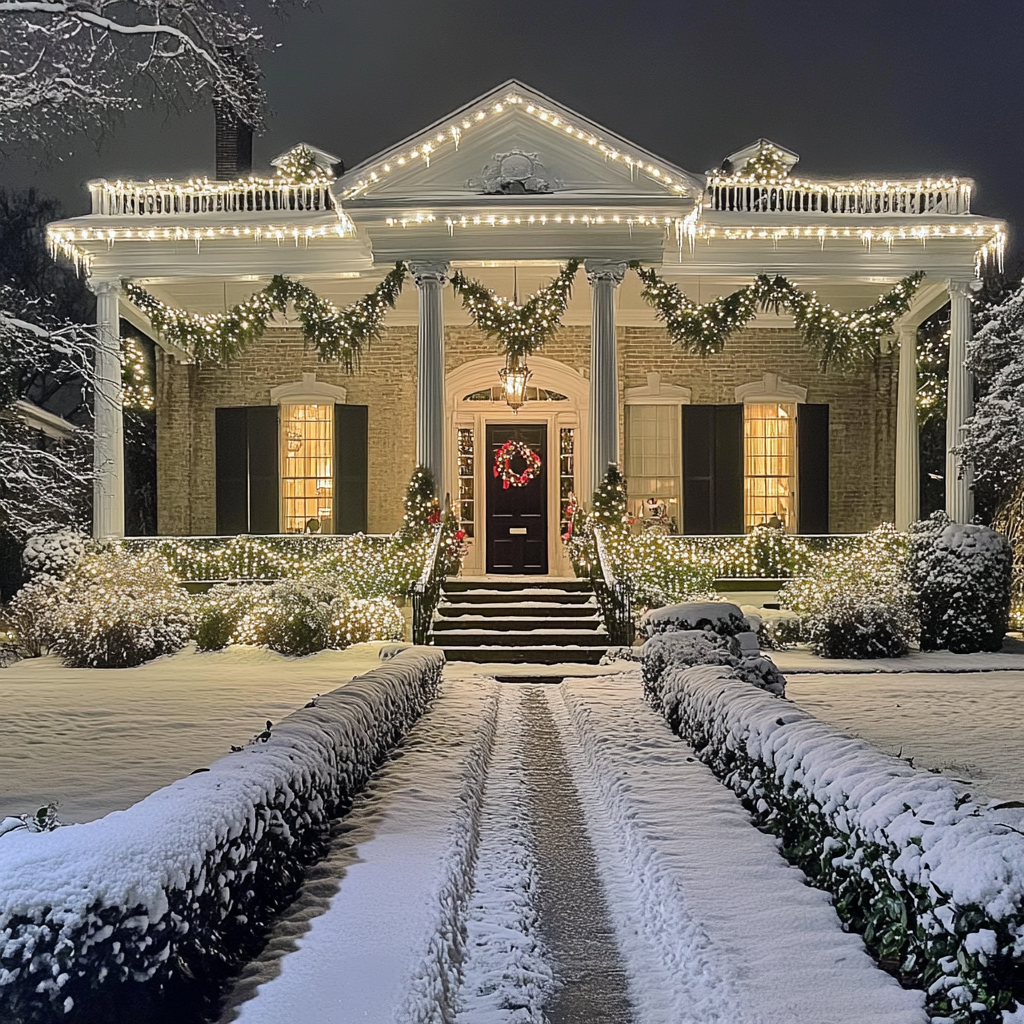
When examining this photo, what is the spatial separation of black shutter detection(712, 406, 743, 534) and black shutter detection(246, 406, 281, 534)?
7155mm

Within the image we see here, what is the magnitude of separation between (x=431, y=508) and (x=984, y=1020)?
11461 millimetres

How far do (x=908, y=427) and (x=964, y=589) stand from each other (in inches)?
158

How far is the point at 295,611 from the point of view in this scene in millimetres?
12852

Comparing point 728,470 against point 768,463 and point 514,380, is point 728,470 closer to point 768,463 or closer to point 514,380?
point 768,463

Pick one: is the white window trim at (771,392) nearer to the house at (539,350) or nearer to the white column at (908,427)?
the house at (539,350)

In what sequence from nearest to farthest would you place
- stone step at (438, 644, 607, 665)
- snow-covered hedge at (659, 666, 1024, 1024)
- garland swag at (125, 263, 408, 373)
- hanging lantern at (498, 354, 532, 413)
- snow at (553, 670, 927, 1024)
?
snow-covered hedge at (659, 666, 1024, 1024) < snow at (553, 670, 927, 1024) < stone step at (438, 644, 607, 665) < garland swag at (125, 263, 408, 373) < hanging lantern at (498, 354, 532, 413)

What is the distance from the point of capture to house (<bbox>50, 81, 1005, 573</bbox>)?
14.5 meters

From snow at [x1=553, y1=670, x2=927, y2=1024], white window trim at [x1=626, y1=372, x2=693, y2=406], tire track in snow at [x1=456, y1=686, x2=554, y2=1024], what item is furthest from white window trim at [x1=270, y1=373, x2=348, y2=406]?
snow at [x1=553, y1=670, x2=927, y2=1024]

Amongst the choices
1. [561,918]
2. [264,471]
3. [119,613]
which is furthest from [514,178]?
[561,918]

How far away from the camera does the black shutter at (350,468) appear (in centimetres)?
1698

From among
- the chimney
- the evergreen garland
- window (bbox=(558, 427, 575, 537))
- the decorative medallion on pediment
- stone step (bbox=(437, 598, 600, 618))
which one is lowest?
stone step (bbox=(437, 598, 600, 618))

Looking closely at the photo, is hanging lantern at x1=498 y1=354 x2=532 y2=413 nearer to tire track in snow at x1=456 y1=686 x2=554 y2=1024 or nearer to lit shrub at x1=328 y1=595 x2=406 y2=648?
lit shrub at x1=328 y1=595 x2=406 y2=648

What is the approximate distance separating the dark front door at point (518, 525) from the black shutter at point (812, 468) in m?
4.17

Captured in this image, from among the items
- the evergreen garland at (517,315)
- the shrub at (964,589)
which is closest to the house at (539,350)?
the evergreen garland at (517,315)
